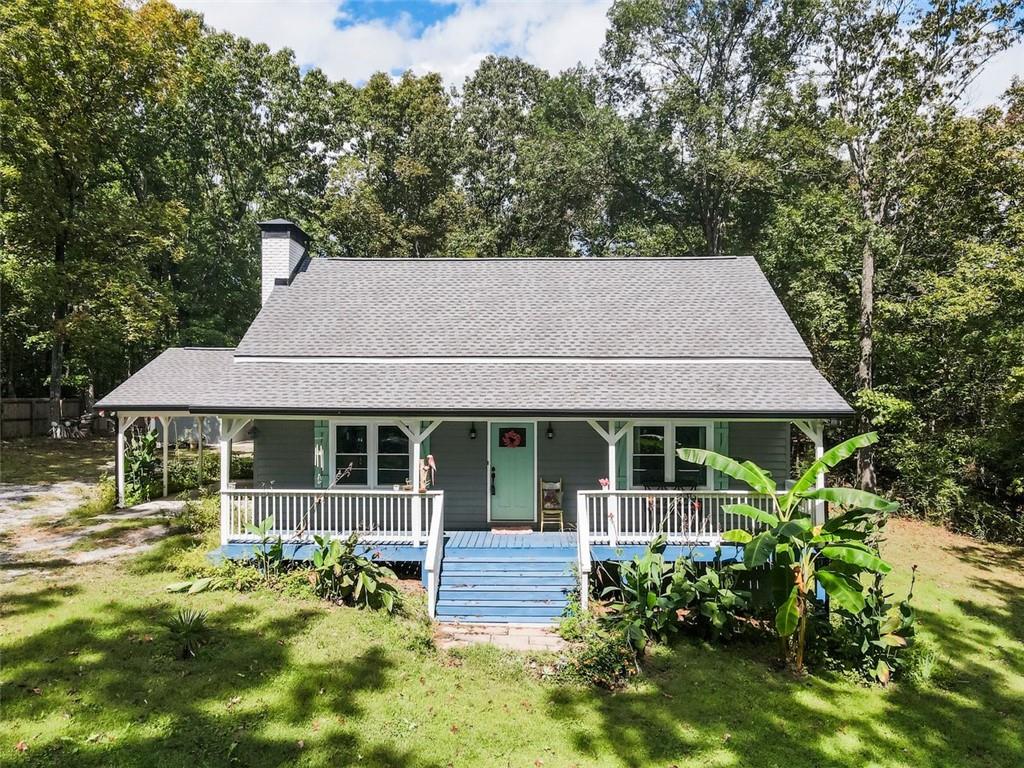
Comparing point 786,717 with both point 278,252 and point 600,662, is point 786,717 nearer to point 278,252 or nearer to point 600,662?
point 600,662

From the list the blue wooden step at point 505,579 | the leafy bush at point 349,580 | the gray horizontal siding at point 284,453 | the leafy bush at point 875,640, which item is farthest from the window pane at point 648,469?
the gray horizontal siding at point 284,453

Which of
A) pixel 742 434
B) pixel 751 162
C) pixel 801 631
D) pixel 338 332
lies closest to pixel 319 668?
pixel 801 631

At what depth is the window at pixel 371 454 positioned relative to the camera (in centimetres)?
1162

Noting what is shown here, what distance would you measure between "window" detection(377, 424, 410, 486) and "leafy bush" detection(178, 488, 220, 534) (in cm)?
385

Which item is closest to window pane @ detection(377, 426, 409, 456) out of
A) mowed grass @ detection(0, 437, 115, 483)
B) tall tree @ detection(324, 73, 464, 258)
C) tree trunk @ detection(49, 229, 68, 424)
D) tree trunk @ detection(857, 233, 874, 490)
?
mowed grass @ detection(0, 437, 115, 483)

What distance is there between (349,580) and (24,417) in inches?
1017

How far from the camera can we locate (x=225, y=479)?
33.3 feet

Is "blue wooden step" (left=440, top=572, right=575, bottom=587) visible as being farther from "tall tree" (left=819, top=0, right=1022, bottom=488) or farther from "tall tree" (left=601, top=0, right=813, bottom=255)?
"tall tree" (left=601, top=0, right=813, bottom=255)

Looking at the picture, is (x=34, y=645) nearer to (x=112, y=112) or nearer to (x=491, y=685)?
(x=491, y=685)

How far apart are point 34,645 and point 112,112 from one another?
24.3 meters

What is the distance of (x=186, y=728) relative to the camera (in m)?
5.48

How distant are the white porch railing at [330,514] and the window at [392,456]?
2.50ft

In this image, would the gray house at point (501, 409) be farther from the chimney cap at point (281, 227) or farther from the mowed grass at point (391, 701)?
the mowed grass at point (391, 701)

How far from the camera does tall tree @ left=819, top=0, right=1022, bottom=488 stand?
52.0 ft
